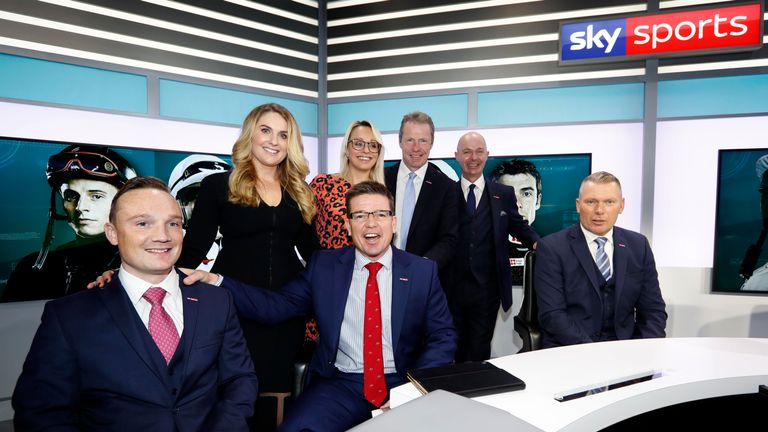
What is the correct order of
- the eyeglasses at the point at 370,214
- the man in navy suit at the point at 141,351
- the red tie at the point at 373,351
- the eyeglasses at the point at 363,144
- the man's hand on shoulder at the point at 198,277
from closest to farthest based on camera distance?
the man in navy suit at the point at 141,351, the man's hand on shoulder at the point at 198,277, the red tie at the point at 373,351, the eyeglasses at the point at 370,214, the eyeglasses at the point at 363,144

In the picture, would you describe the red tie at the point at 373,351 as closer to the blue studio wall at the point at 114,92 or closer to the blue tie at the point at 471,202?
the blue tie at the point at 471,202

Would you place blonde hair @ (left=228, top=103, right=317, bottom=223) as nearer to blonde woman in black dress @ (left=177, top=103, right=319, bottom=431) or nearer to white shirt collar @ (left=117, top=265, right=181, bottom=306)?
blonde woman in black dress @ (left=177, top=103, right=319, bottom=431)

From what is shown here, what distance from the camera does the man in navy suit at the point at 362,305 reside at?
1961mm

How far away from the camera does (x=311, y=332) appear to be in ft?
7.98

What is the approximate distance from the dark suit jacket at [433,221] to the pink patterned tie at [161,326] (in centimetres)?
161

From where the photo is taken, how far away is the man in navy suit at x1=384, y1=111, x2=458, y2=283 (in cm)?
287

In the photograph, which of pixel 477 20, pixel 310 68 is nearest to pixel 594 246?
pixel 477 20

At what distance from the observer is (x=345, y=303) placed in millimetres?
2023

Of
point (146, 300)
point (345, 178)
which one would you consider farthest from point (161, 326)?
point (345, 178)

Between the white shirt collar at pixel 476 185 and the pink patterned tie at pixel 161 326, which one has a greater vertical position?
the white shirt collar at pixel 476 185

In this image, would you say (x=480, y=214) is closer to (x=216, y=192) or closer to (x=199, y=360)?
(x=216, y=192)

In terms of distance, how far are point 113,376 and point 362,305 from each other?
3.21 ft

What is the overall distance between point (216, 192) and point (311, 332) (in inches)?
34.2

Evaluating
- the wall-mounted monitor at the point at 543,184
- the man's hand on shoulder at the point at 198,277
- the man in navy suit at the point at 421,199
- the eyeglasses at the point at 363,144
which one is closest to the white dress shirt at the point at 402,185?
the man in navy suit at the point at 421,199
